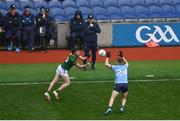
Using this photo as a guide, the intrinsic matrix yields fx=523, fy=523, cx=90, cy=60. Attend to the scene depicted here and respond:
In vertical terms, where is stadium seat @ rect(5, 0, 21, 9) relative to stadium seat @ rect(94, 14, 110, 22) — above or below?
above

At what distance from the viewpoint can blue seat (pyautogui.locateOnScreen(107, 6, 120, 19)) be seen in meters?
28.8

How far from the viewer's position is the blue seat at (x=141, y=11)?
29.0m

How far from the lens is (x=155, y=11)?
29.5m

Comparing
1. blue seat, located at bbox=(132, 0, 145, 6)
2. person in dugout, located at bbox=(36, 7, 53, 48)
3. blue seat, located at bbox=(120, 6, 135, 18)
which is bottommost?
person in dugout, located at bbox=(36, 7, 53, 48)

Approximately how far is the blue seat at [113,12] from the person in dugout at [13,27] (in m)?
5.65

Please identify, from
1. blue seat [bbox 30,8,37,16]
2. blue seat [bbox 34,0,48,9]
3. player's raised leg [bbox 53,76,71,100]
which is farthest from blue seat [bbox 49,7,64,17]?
player's raised leg [bbox 53,76,71,100]

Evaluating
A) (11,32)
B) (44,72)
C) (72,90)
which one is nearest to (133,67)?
(44,72)

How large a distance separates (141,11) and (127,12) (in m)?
0.85

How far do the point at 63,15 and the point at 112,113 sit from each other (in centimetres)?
1499

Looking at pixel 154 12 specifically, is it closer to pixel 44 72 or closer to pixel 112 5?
pixel 112 5

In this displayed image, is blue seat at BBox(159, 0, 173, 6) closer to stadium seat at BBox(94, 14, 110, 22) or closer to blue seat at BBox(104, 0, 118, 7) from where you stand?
blue seat at BBox(104, 0, 118, 7)

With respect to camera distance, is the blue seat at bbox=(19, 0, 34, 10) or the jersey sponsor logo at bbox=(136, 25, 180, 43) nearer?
the jersey sponsor logo at bbox=(136, 25, 180, 43)

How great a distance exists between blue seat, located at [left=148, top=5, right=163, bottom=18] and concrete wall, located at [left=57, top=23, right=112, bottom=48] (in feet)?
10.0

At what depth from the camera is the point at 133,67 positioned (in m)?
21.4
